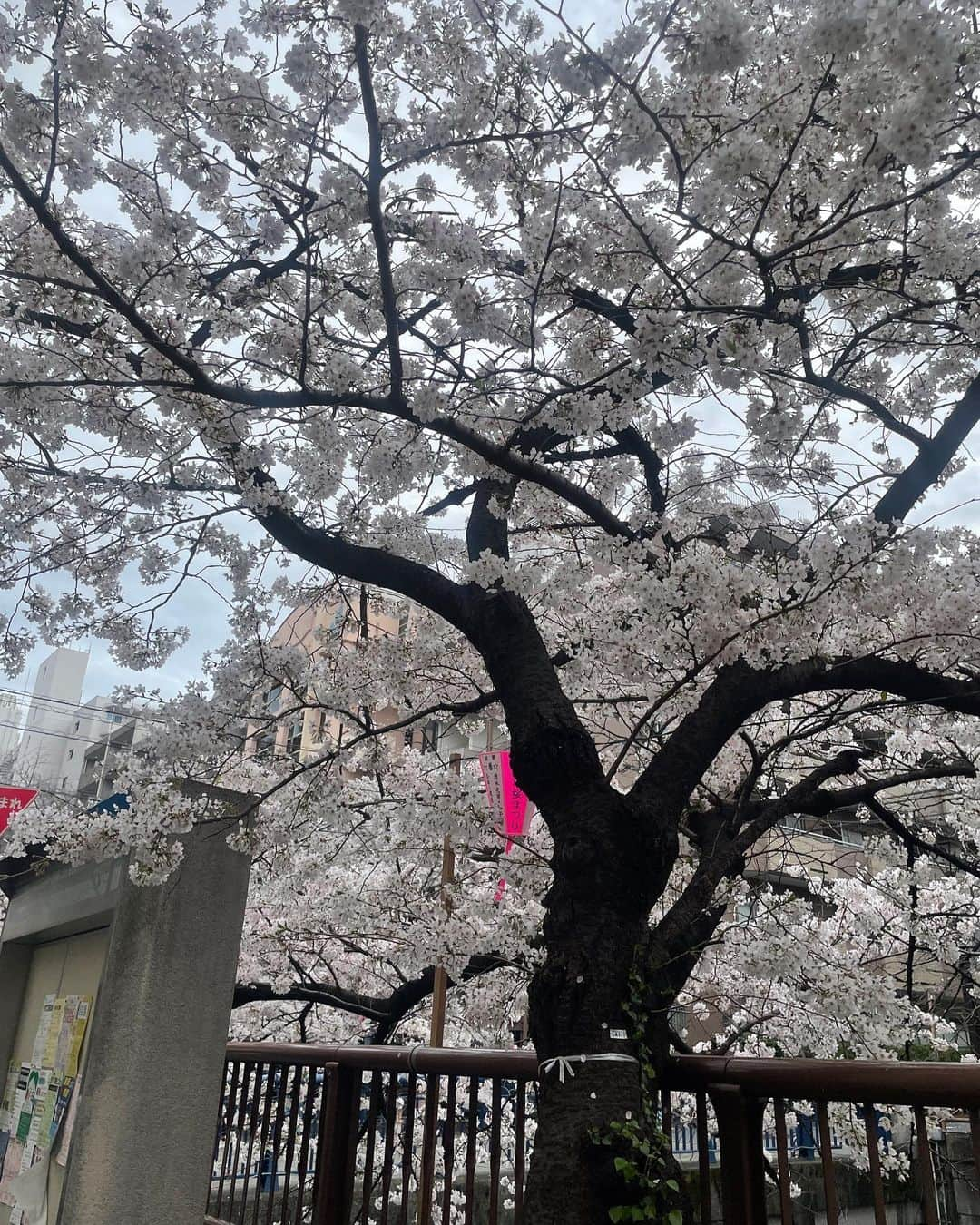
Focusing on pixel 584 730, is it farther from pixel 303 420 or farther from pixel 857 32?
pixel 857 32

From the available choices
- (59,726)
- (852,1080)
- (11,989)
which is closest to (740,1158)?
(852,1080)

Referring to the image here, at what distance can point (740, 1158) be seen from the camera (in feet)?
6.77

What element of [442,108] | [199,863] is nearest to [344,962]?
[199,863]

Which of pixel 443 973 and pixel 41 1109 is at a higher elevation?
pixel 443 973

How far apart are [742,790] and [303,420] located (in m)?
2.49

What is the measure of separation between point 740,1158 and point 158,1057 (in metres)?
2.03

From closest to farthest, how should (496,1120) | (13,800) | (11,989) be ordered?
(496,1120), (11,989), (13,800)

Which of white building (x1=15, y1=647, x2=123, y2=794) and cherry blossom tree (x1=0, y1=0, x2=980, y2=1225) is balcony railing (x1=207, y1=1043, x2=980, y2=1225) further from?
white building (x1=15, y1=647, x2=123, y2=794)

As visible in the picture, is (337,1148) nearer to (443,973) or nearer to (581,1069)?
(581,1069)

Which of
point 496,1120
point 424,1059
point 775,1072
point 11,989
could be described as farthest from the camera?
point 11,989

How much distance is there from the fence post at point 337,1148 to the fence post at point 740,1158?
4.87ft

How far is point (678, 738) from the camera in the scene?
10.7 ft

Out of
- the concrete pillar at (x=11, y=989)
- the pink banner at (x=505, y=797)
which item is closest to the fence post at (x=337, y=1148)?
the concrete pillar at (x=11, y=989)

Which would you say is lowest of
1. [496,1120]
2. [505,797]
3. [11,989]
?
[496,1120]
